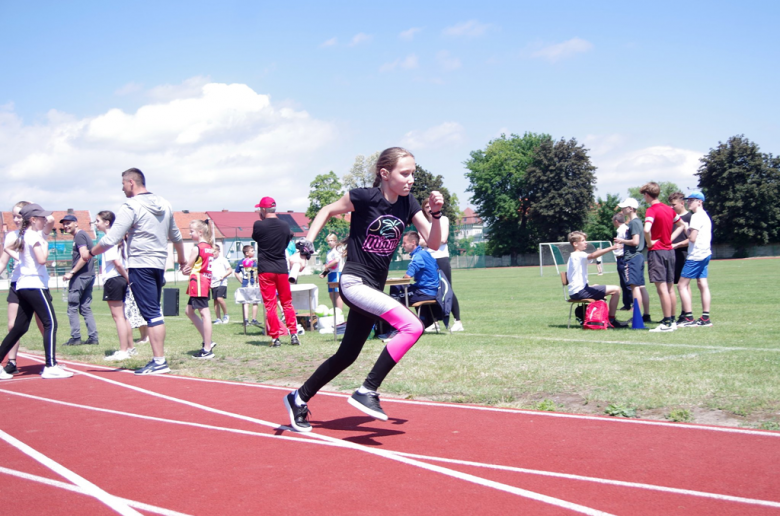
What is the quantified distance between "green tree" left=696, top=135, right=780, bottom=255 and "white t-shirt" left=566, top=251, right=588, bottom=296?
5825 centimetres

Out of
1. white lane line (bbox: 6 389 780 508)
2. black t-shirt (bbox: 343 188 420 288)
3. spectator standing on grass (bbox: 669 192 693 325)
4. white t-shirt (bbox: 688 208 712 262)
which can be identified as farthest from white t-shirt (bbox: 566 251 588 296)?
white lane line (bbox: 6 389 780 508)

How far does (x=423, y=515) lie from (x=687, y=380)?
12.3 feet

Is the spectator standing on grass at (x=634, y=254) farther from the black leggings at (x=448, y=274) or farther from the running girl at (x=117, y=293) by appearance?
the running girl at (x=117, y=293)

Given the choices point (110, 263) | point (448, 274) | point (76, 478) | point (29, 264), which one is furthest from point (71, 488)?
point (448, 274)

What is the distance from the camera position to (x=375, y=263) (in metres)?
4.41

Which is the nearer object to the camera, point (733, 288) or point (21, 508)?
point (21, 508)

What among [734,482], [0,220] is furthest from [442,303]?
[0,220]

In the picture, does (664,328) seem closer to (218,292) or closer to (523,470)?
(523,470)

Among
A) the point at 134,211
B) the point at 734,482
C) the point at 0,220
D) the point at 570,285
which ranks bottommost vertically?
the point at 734,482

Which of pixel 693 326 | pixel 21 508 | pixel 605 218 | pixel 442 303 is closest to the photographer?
pixel 21 508

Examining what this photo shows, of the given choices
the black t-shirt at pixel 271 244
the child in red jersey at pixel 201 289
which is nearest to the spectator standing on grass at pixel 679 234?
the black t-shirt at pixel 271 244

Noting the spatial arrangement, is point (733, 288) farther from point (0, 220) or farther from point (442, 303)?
point (0, 220)

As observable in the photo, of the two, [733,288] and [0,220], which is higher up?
[0,220]

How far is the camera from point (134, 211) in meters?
7.43
